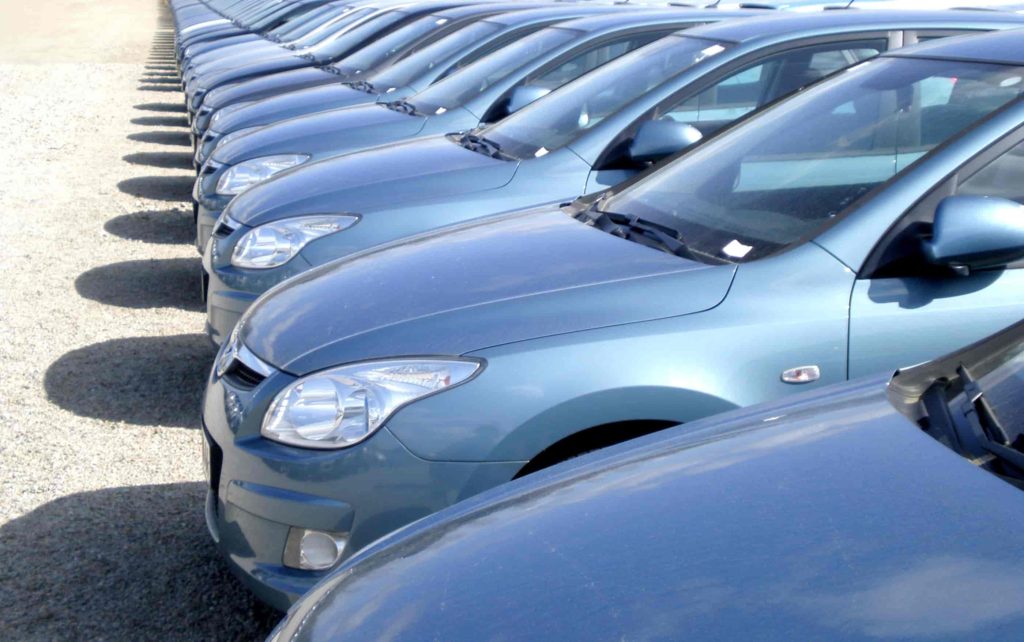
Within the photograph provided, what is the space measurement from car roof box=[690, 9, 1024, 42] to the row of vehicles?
0.06ft

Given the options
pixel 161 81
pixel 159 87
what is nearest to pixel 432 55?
pixel 159 87

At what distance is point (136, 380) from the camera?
611 centimetres

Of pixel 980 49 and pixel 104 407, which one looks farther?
pixel 104 407

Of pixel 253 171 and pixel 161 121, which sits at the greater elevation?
pixel 253 171

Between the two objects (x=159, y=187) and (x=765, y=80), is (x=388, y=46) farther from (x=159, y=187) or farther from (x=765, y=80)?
(x=765, y=80)

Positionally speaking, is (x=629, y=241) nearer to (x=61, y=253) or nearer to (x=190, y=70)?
(x=61, y=253)

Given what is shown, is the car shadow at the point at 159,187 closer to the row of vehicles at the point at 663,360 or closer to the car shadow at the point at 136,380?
the car shadow at the point at 136,380

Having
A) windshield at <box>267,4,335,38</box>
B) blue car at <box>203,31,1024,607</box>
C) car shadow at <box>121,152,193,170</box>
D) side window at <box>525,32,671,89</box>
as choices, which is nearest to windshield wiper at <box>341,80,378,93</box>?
side window at <box>525,32,671,89</box>

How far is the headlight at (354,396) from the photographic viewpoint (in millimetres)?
3154

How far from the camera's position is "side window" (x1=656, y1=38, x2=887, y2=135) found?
16.7 feet

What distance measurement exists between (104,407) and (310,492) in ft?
9.46

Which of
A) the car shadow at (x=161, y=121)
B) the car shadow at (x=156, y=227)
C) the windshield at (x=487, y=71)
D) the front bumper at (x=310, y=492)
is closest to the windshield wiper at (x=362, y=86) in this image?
the windshield at (x=487, y=71)

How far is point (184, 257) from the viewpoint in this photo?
8984 mm

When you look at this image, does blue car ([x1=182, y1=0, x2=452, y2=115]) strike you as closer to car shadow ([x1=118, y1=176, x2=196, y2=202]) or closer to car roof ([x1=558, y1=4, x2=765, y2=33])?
car shadow ([x1=118, y1=176, x2=196, y2=202])
